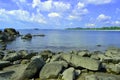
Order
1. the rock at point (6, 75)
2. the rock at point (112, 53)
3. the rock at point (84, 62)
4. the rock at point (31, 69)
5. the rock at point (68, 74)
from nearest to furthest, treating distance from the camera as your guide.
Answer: the rock at point (68, 74)
the rock at point (6, 75)
the rock at point (31, 69)
the rock at point (84, 62)
the rock at point (112, 53)

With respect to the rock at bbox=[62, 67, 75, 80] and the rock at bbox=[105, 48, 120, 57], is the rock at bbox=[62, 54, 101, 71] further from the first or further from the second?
the rock at bbox=[105, 48, 120, 57]

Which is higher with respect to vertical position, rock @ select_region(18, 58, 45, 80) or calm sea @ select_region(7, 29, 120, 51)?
rock @ select_region(18, 58, 45, 80)

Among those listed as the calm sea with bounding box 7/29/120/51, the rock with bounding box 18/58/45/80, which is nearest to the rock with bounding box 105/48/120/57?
the rock with bounding box 18/58/45/80

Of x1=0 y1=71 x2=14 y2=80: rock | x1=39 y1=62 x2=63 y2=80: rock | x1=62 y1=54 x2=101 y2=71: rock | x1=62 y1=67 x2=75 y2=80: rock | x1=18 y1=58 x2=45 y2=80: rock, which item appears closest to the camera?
x1=62 y1=67 x2=75 y2=80: rock

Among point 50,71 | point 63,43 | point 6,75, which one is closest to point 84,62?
point 50,71

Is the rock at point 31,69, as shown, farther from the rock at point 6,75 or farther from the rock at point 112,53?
the rock at point 112,53

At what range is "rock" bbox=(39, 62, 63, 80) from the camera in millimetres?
13492

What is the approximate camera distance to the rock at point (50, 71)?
13.5 meters

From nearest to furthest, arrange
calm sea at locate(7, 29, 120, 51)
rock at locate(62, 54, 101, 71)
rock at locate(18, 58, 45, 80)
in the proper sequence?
A: rock at locate(18, 58, 45, 80)
rock at locate(62, 54, 101, 71)
calm sea at locate(7, 29, 120, 51)

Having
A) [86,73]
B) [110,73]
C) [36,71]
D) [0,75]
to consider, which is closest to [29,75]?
[36,71]

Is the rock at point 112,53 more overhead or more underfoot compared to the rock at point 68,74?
more underfoot

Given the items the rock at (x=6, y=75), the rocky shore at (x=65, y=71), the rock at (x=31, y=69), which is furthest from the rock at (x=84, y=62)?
the rock at (x=6, y=75)

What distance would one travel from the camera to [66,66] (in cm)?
1457

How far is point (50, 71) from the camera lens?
13617 mm
